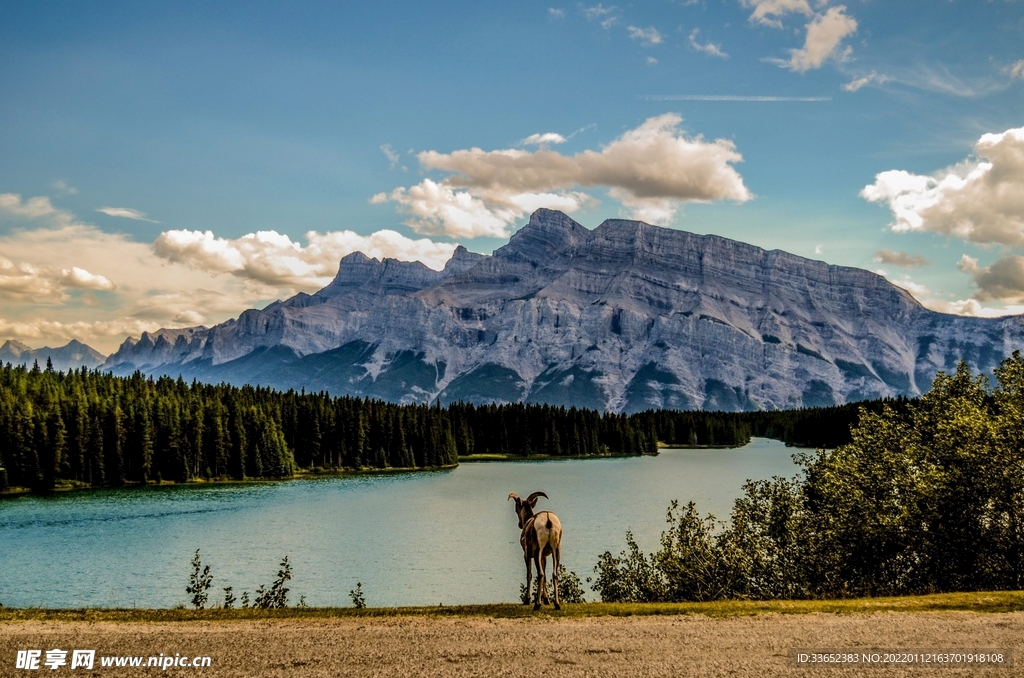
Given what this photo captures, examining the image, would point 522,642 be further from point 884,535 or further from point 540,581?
point 884,535

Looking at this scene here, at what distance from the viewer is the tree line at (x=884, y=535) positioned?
3070 cm

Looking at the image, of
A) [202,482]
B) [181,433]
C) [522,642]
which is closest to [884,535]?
[522,642]

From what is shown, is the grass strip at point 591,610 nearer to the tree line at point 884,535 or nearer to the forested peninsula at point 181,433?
the tree line at point 884,535

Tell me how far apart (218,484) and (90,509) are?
42.2m

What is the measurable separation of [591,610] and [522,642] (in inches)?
178

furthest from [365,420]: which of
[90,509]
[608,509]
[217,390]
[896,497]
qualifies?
[896,497]

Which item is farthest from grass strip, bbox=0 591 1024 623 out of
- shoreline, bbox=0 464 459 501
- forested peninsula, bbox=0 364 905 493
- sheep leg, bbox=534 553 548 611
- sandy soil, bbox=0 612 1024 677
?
forested peninsula, bbox=0 364 905 493

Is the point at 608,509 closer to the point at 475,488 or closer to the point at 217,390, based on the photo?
the point at 475,488

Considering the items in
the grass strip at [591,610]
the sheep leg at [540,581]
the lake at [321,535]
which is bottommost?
the lake at [321,535]

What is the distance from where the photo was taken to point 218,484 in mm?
144625

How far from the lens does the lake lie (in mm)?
51000

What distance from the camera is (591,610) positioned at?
24.7 m

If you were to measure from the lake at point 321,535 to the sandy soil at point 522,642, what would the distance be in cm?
2290

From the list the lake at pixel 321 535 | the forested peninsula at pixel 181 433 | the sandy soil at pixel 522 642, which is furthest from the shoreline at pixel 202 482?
the sandy soil at pixel 522 642
